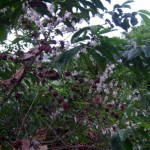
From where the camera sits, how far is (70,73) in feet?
4.91

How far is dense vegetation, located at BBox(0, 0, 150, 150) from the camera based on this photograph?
47.2 inches

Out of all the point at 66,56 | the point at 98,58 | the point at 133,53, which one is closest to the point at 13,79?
the point at 66,56

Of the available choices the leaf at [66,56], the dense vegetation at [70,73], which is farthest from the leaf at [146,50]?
the leaf at [66,56]

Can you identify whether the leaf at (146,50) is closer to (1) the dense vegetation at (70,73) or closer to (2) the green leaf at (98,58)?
(1) the dense vegetation at (70,73)

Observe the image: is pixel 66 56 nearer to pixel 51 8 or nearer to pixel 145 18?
pixel 51 8

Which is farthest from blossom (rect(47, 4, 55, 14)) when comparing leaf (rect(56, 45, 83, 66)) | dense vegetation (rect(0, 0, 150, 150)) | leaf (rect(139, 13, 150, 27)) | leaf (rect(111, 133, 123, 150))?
leaf (rect(111, 133, 123, 150))

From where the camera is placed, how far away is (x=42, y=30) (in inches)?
56.2

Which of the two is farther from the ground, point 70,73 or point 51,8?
point 51,8

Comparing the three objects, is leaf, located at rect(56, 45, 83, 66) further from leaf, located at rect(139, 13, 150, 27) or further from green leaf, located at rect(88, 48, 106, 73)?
leaf, located at rect(139, 13, 150, 27)

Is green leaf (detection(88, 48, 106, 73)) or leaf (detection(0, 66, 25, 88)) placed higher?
green leaf (detection(88, 48, 106, 73))

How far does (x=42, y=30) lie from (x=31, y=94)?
584 millimetres

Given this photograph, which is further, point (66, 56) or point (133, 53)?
point (133, 53)

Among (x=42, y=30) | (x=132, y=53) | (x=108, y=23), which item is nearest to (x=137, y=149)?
(x=132, y=53)

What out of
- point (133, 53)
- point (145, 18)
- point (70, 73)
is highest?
point (145, 18)
